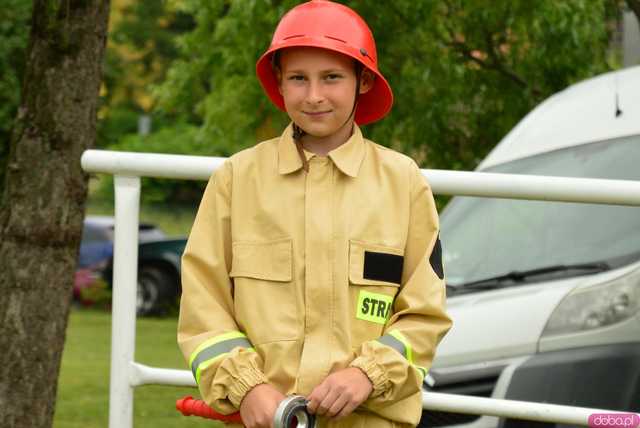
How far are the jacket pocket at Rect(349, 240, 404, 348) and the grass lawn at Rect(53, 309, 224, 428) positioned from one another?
522 centimetres

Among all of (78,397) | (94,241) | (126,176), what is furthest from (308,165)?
(94,241)

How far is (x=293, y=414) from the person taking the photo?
2869 millimetres

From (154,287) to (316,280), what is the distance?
20291 millimetres

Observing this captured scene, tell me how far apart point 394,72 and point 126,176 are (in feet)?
19.8

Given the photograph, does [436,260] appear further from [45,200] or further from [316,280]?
[45,200]

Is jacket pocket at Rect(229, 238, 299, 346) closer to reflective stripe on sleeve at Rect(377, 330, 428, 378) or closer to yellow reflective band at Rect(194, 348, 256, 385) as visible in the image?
yellow reflective band at Rect(194, 348, 256, 385)

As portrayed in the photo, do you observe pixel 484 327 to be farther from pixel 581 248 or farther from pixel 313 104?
pixel 313 104

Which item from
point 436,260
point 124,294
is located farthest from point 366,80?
point 124,294

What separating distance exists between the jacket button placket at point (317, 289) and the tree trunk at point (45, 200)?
2430 mm

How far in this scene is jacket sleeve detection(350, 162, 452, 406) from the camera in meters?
2.96

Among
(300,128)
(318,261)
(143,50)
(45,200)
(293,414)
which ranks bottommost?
(293,414)

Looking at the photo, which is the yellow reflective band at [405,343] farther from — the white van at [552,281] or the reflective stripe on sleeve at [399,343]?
the white van at [552,281]

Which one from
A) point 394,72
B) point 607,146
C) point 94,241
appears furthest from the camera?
point 94,241

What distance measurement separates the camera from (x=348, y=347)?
303 cm
